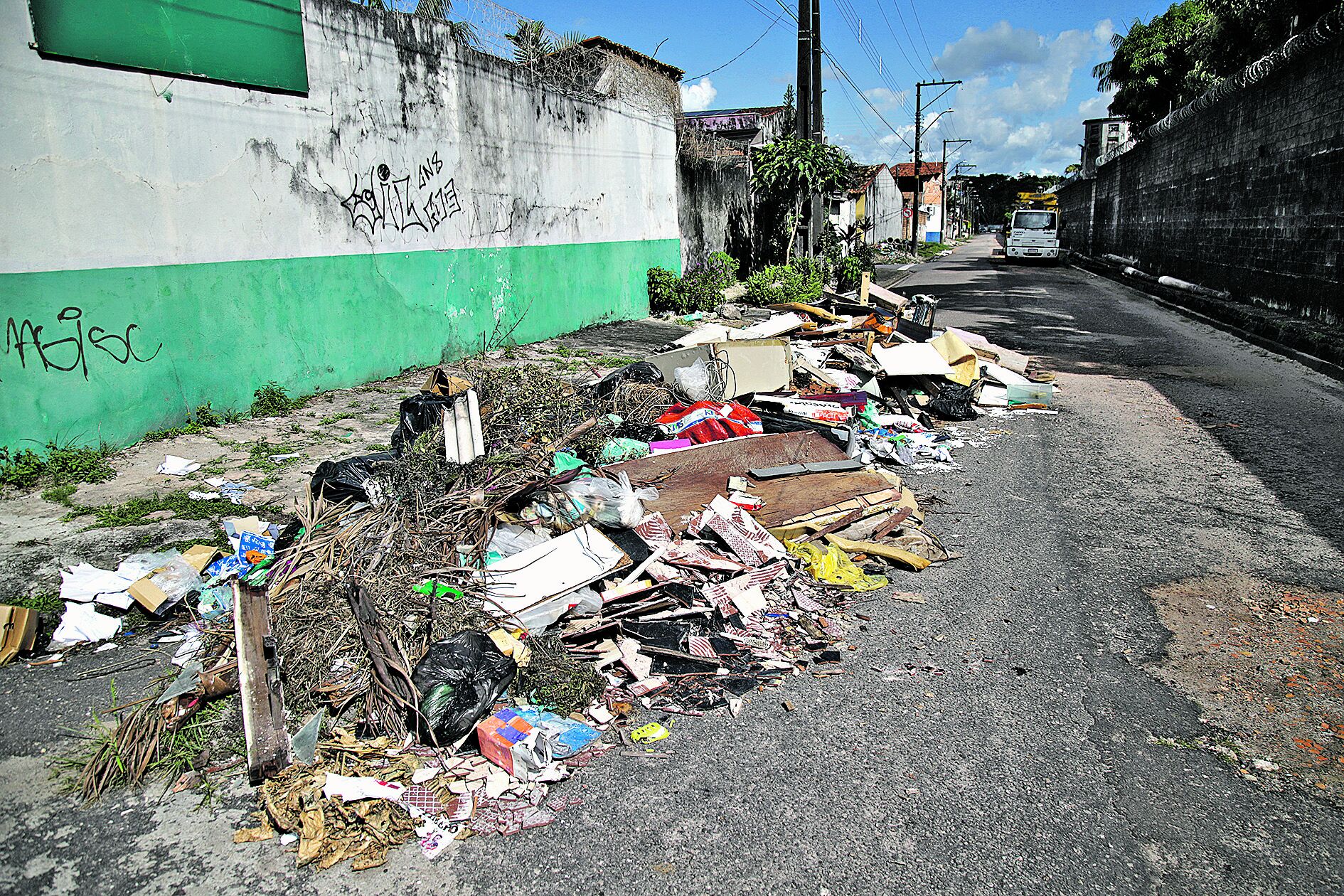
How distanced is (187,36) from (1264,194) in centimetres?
1715

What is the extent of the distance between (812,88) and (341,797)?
1849 centimetres

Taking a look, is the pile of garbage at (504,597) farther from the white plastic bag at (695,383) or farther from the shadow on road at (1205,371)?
the shadow on road at (1205,371)

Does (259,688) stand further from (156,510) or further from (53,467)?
(53,467)

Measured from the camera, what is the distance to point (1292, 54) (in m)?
14.1

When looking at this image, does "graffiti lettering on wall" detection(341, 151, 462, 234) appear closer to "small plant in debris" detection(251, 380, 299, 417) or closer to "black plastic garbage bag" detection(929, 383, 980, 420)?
"small plant in debris" detection(251, 380, 299, 417)

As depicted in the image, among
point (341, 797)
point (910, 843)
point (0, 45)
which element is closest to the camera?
point (910, 843)

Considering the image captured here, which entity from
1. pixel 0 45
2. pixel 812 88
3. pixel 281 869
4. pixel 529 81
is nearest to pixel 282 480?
pixel 0 45

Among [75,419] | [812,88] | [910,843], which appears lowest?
[910,843]

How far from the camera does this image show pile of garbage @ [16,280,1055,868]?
2.91 m

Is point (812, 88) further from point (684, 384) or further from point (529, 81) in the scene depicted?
point (684, 384)

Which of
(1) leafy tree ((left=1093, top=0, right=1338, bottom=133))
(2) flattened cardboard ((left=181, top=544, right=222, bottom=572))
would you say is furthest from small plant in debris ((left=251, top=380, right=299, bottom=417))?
(1) leafy tree ((left=1093, top=0, right=1338, bottom=133))

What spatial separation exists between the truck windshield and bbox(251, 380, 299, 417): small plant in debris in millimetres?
33103

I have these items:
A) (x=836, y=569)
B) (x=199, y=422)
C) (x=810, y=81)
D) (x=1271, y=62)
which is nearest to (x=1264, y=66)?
(x=1271, y=62)

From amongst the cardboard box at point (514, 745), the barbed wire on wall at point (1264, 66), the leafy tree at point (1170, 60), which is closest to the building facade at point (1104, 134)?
the leafy tree at point (1170, 60)
